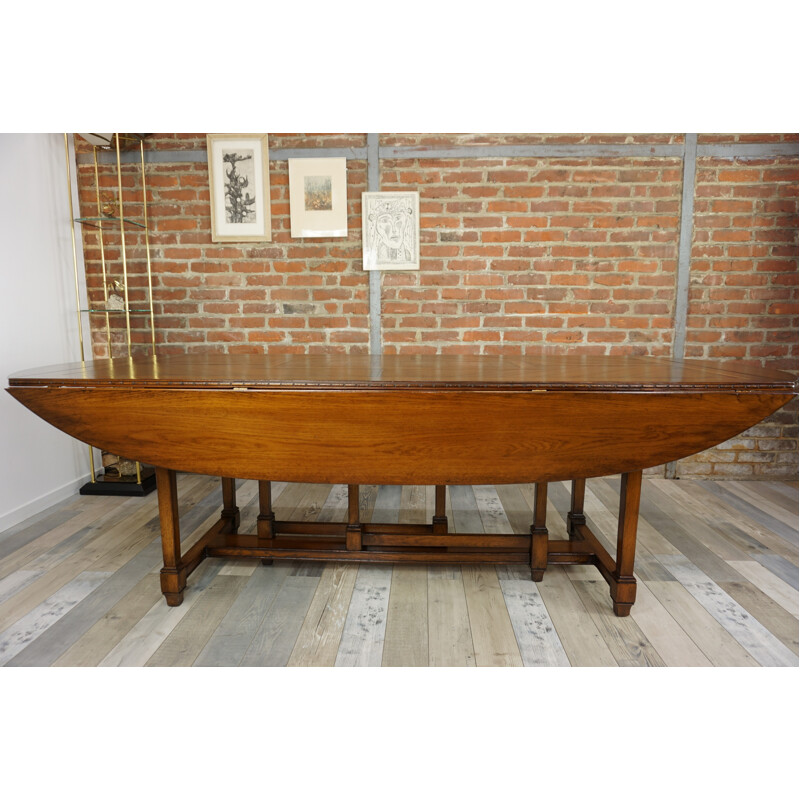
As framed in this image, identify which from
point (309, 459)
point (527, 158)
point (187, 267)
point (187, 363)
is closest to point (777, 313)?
point (527, 158)

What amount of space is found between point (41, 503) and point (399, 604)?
2.02 metres

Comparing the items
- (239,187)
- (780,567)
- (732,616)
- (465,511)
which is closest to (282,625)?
(465,511)

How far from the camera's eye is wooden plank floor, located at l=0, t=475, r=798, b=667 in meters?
1.48

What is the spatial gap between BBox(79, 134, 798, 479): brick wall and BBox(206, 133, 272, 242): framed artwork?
0.06 metres

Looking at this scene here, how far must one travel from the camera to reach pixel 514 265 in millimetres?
2930

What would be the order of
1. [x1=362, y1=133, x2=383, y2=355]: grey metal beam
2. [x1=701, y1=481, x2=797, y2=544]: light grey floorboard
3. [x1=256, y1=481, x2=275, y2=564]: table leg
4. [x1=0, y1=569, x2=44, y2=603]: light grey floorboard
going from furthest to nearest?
[x1=362, y1=133, x2=383, y2=355]: grey metal beam < [x1=701, y1=481, x2=797, y2=544]: light grey floorboard < [x1=256, y1=481, x2=275, y2=564]: table leg < [x1=0, y1=569, x2=44, y2=603]: light grey floorboard

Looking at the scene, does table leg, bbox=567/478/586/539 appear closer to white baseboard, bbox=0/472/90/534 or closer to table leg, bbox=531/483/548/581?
table leg, bbox=531/483/548/581

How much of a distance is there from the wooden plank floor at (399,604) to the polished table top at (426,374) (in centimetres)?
77

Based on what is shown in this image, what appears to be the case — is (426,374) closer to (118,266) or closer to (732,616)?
(732,616)

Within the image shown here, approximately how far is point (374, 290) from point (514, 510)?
57.4 inches

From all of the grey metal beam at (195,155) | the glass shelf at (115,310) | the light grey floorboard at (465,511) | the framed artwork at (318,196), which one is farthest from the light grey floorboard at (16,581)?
the grey metal beam at (195,155)

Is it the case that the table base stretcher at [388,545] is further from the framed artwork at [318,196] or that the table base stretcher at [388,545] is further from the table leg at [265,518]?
the framed artwork at [318,196]

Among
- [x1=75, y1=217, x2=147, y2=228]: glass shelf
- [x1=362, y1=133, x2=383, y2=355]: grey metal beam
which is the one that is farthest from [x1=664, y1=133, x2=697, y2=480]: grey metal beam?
[x1=75, y1=217, x2=147, y2=228]: glass shelf

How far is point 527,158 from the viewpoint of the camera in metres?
2.84
